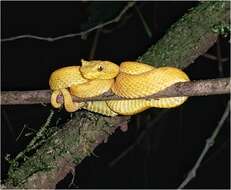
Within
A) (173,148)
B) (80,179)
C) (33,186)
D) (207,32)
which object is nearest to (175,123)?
(173,148)

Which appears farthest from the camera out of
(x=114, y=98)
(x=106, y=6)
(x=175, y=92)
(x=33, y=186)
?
(x=106, y=6)

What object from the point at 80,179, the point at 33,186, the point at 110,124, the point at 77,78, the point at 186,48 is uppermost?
the point at 186,48

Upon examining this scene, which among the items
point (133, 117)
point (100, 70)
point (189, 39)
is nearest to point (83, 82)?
point (100, 70)

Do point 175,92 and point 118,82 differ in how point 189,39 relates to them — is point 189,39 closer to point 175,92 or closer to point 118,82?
point 118,82

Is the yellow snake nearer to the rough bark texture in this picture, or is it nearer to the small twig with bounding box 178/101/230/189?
the small twig with bounding box 178/101/230/189

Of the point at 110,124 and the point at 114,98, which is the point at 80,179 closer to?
the point at 110,124

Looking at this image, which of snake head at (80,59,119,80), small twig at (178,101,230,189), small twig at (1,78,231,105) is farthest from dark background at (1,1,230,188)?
small twig at (1,78,231,105)

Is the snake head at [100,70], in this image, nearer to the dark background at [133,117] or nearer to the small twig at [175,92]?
the small twig at [175,92]
